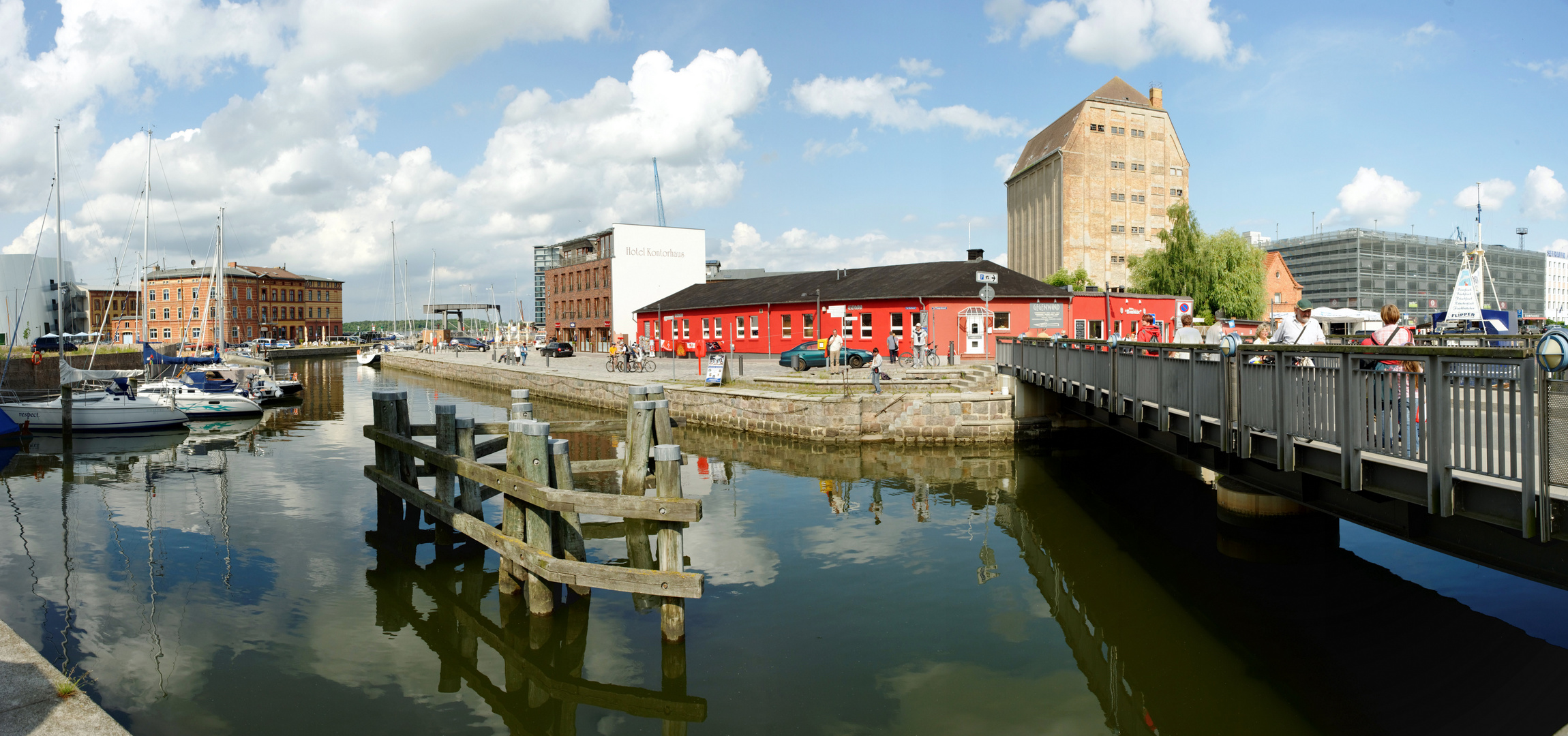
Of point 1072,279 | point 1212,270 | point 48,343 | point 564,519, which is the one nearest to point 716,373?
point 564,519

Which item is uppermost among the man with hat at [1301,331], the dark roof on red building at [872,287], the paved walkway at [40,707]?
the dark roof on red building at [872,287]

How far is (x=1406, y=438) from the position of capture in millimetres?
6039

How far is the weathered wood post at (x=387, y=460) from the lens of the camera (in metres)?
12.0

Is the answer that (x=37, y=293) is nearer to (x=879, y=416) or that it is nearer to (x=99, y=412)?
(x=99, y=412)

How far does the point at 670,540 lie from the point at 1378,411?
6004 mm

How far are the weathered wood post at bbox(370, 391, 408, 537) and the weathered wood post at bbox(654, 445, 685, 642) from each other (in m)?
4.97

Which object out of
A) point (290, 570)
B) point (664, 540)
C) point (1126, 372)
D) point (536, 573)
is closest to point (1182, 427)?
point (1126, 372)

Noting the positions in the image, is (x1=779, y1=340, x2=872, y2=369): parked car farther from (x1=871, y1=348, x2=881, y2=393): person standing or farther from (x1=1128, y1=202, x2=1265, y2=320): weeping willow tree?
(x1=1128, y1=202, x2=1265, y2=320): weeping willow tree

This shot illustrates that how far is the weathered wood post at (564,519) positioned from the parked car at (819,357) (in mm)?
22140

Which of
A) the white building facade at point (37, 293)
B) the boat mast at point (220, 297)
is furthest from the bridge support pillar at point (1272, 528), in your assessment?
the white building facade at point (37, 293)

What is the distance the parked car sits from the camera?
33.2 meters

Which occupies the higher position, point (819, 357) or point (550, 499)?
point (819, 357)

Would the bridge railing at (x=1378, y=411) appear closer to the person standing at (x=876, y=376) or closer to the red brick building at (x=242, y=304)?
the person standing at (x=876, y=376)

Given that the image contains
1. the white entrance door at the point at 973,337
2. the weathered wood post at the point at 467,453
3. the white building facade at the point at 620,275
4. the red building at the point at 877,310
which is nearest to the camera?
the weathered wood post at the point at 467,453
